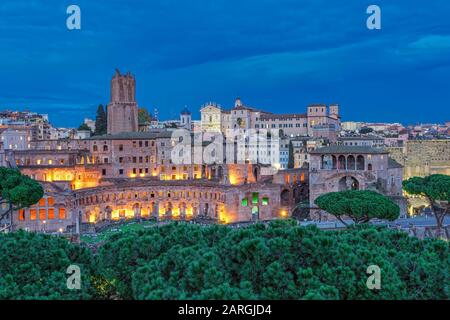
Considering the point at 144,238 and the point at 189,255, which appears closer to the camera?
the point at 189,255

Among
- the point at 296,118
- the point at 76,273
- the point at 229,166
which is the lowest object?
the point at 76,273

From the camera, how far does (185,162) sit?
9675cm

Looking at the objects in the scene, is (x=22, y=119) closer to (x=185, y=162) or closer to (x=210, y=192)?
(x=185, y=162)

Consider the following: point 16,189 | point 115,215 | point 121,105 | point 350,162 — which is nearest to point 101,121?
point 121,105

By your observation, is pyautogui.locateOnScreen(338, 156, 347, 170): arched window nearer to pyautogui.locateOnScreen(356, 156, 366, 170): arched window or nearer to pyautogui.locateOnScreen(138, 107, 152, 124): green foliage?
pyautogui.locateOnScreen(356, 156, 366, 170): arched window

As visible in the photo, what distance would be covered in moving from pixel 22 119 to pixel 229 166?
7158 cm

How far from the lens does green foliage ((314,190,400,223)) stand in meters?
56.4

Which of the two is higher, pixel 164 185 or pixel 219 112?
pixel 219 112

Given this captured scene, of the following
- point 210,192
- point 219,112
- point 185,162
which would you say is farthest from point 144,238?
point 219,112

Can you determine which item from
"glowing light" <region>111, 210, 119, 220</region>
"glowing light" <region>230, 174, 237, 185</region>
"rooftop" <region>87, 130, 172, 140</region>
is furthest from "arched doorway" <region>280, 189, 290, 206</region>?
"glowing light" <region>111, 210, 119, 220</region>

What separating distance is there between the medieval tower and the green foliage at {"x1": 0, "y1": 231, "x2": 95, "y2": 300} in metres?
79.1

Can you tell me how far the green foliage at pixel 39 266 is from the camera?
25.3m

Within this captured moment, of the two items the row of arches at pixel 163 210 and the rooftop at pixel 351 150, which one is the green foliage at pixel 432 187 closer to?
the rooftop at pixel 351 150

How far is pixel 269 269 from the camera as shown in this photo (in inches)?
873
